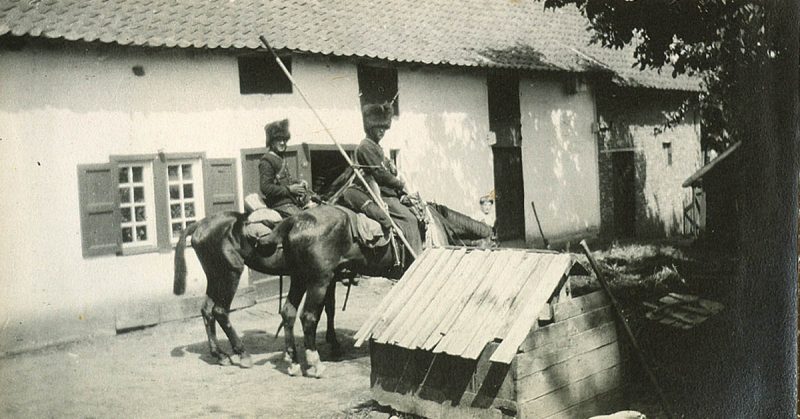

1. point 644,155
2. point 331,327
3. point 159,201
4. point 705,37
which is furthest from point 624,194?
point 159,201

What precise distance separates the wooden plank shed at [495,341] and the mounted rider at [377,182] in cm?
162

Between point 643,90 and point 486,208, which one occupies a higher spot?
point 643,90

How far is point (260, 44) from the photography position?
8.05 metres

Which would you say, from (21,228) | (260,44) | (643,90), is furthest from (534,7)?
(21,228)

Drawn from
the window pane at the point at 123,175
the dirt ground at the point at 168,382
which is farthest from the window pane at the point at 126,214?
the dirt ground at the point at 168,382

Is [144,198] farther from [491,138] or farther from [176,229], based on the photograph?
[491,138]

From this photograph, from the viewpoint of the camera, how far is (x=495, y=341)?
14.9ft

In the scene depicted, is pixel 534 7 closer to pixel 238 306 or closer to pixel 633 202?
pixel 633 202

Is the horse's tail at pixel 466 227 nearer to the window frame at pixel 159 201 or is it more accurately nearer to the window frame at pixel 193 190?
the window frame at pixel 193 190

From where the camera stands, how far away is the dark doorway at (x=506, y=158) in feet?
33.6

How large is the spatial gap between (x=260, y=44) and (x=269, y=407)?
178 inches

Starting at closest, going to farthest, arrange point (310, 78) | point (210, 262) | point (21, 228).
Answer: point (21, 228), point (210, 262), point (310, 78)

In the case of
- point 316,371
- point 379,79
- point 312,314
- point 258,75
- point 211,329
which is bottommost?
point 316,371

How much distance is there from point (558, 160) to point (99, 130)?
6927mm
